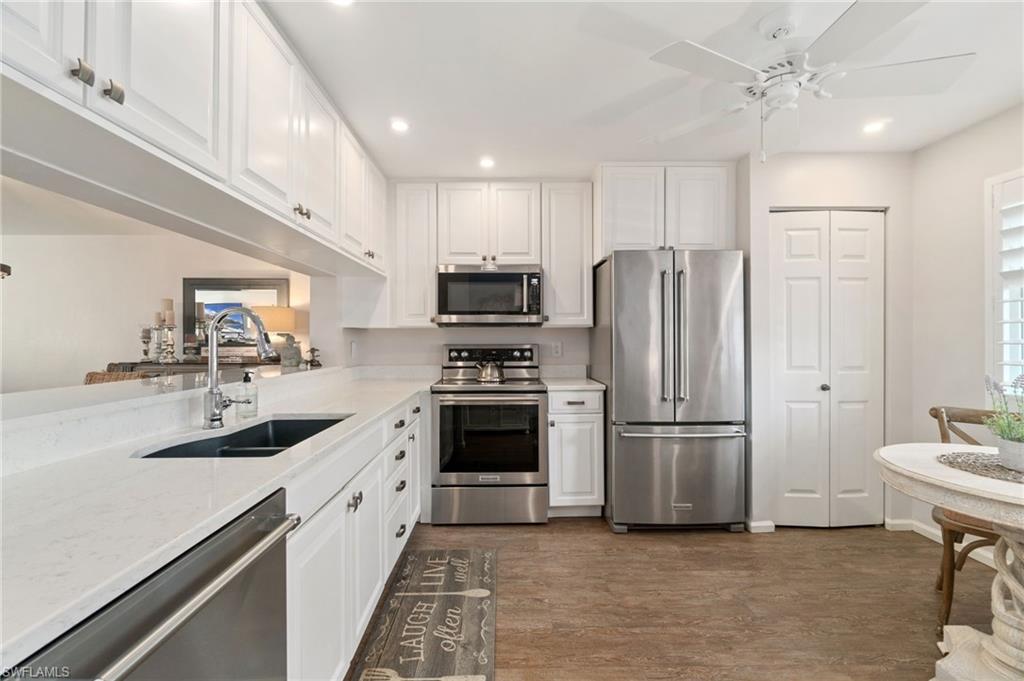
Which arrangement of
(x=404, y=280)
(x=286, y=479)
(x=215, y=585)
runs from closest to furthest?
1. (x=215, y=585)
2. (x=286, y=479)
3. (x=404, y=280)

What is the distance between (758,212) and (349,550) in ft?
9.94

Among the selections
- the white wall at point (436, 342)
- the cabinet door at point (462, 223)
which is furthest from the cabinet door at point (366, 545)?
the cabinet door at point (462, 223)

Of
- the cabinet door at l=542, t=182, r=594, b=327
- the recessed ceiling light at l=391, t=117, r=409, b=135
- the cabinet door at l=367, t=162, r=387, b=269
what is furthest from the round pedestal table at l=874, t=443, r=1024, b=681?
the cabinet door at l=367, t=162, r=387, b=269

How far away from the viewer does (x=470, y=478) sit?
294 centimetres

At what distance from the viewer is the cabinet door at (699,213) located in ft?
10.0

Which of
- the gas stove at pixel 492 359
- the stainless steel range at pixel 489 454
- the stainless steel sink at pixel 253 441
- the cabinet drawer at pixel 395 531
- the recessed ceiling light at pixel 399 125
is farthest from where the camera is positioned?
the gas stove at pixel 492 359

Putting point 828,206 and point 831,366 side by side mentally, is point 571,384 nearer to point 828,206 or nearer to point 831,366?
point 831,366

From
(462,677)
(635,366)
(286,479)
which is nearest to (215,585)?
(286,479)

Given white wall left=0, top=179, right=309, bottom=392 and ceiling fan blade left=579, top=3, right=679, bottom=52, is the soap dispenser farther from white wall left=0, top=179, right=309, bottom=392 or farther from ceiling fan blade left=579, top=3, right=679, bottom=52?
ceiling fan blade left=579, top=3, right=679, bottom=52

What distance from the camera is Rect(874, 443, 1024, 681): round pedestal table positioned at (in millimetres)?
1262

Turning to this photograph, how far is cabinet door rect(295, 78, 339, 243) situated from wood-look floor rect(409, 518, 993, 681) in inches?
76.7

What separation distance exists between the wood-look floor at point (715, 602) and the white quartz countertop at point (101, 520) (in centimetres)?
128

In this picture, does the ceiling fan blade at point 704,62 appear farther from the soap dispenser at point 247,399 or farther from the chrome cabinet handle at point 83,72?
the soap dispenser at point 247,399

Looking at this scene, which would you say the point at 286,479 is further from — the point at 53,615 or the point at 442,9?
the point at 442,9
